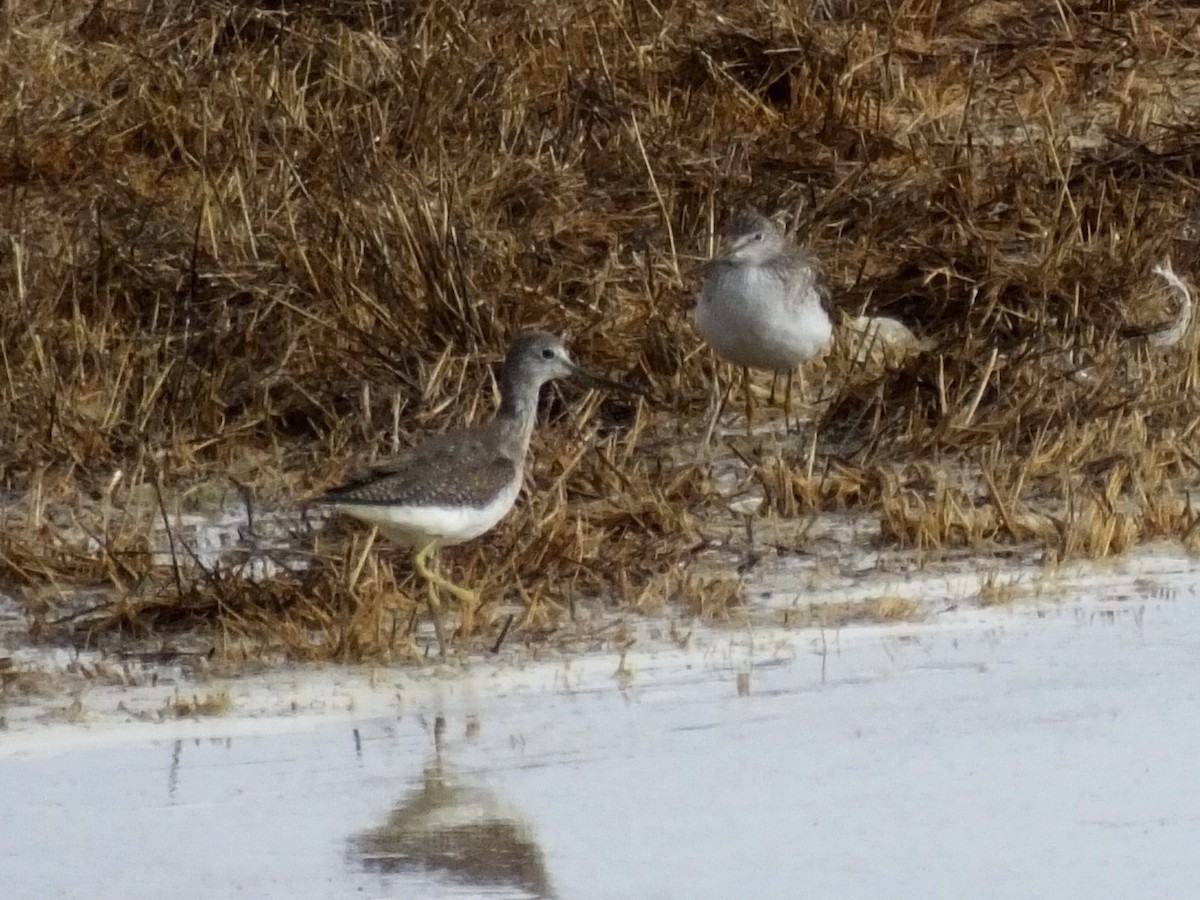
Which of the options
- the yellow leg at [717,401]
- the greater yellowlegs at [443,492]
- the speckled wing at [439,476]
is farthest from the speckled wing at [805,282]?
the speckled wing at [439,476]

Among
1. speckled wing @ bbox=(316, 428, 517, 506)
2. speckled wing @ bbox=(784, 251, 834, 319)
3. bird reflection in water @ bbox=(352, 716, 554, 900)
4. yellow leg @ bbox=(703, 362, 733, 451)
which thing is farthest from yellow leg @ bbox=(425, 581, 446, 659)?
speckled wing @ bbox=(784, 251, 834, 319)

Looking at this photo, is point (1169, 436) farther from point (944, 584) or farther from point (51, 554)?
point (51, 554)

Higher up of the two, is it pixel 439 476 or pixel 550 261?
pixel 550 261

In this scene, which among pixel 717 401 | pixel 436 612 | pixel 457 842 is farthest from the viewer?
pixel 717 401

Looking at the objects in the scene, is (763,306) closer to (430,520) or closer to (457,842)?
(430,520)

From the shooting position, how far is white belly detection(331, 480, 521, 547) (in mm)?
6266

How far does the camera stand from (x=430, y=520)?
6.29 meters

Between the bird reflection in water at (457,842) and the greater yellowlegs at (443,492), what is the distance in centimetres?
95

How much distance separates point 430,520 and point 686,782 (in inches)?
51.6

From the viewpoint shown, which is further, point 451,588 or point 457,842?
point 451,588

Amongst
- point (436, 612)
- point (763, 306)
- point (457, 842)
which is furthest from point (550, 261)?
point (457, 842)

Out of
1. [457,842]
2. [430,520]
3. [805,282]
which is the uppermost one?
[805,282]

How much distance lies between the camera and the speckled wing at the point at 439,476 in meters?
6.29

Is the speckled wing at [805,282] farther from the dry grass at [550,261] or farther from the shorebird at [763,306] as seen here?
the dry grass at [550,261]
